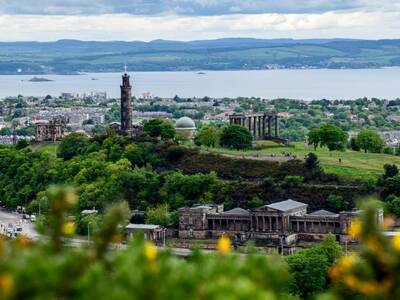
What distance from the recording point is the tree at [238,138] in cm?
8325

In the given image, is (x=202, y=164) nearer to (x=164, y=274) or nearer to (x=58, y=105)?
(x=164, y=274)

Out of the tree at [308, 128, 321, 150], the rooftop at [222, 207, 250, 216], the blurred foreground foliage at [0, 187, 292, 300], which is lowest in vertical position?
the rooftop at [222, 207, 250, 216]

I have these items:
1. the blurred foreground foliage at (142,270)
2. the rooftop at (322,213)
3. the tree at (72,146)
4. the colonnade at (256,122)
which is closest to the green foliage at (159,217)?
the rooftop at (322,213)

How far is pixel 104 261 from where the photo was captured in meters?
9.66

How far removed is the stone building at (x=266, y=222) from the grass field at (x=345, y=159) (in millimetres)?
5237

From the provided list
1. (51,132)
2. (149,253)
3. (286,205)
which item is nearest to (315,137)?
(286,205)

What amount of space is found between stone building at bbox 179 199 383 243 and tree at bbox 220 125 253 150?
16240 mm

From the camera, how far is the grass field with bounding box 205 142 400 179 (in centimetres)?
7012

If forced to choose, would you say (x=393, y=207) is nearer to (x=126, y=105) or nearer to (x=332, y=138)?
(x=332, y=138)

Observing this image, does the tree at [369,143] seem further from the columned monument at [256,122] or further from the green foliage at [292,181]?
the green foliage at [292,181]

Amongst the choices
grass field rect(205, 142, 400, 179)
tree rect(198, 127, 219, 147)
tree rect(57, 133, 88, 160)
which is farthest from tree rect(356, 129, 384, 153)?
tree rect(57, 133, 88, 160)

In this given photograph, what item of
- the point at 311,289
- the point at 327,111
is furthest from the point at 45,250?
the point at 327,111

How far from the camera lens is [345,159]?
7556cm

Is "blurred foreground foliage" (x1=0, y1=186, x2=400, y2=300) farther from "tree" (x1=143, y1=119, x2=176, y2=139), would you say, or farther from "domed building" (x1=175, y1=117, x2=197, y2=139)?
"domed building" (x1=175, y1=117, x2=197, y2=139)
